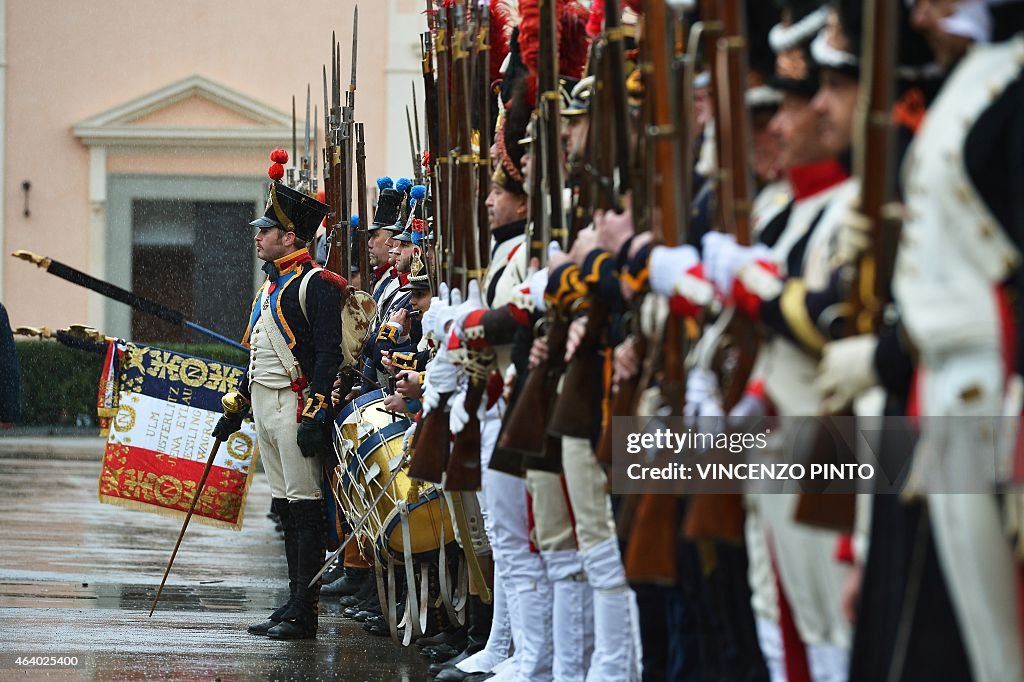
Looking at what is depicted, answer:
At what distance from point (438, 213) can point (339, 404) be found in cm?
144

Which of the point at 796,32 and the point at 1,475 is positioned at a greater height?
the point at 796,32

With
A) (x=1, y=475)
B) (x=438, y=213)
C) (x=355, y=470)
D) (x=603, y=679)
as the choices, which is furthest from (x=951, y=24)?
(x=1, y=475)

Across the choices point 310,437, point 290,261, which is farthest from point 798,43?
point 290,261

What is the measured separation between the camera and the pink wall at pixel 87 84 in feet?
83.7

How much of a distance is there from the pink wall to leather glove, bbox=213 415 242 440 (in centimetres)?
1635

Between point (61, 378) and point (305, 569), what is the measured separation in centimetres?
1549

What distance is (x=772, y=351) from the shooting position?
3932 millimetres

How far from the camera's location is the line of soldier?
321 cm

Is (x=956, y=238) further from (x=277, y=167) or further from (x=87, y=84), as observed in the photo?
(x=87, y=84)

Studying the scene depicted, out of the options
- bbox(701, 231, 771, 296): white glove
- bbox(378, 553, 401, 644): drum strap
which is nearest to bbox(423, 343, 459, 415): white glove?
bbox(378, 553, 401, 644): drum strap

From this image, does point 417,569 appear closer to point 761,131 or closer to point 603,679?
point 603,679

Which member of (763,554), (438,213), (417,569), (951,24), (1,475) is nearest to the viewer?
(951,24)

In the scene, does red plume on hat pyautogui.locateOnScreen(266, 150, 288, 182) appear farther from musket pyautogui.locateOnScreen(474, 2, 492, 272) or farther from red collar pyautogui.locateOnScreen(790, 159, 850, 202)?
red collar pyautogui.locateOnScreen(790, 159, 850, 202)

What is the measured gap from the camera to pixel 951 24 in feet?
10.8
